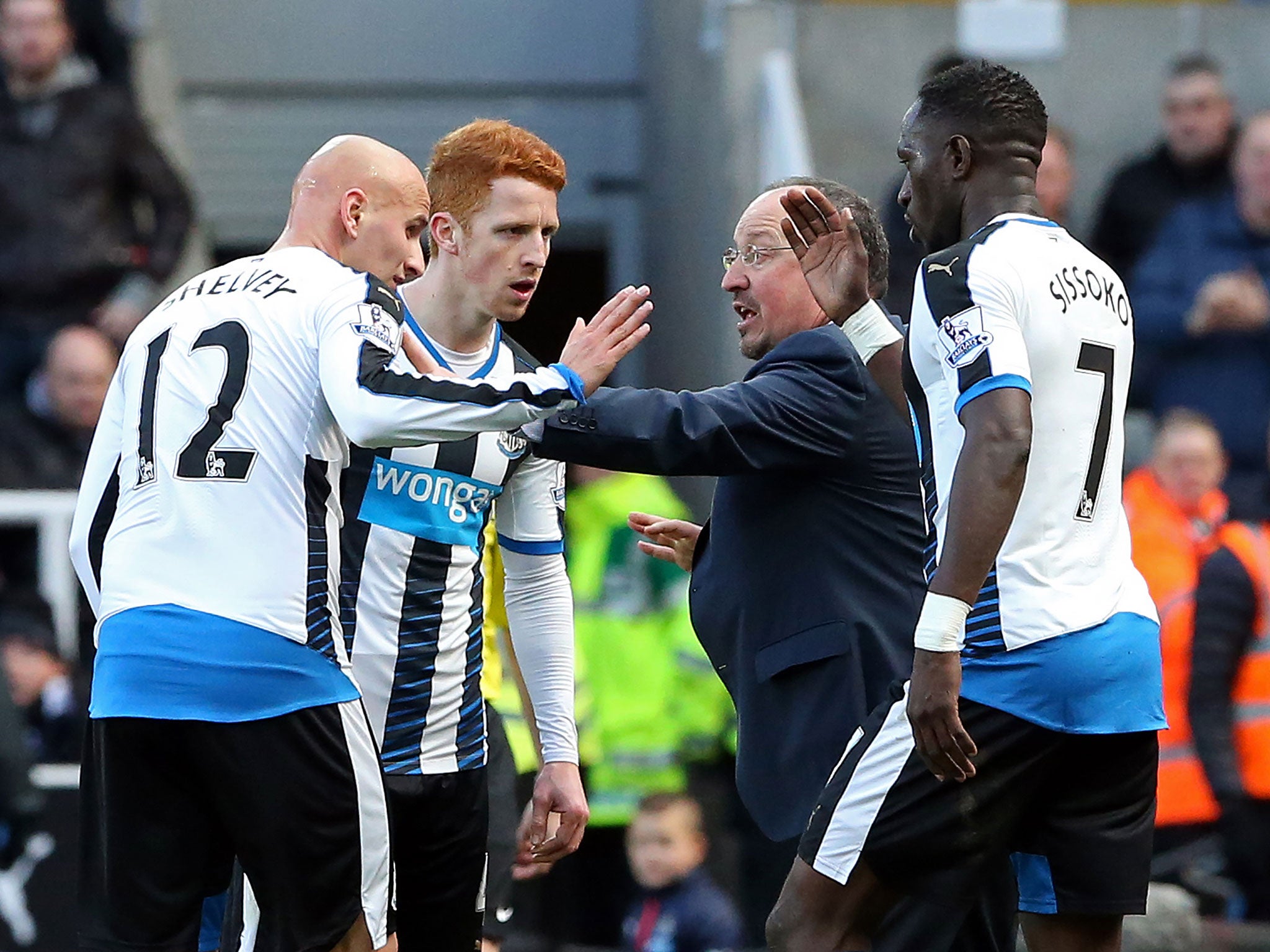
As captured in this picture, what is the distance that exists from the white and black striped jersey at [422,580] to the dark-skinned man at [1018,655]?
3.00 feet

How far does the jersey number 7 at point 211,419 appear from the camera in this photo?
3801 mm

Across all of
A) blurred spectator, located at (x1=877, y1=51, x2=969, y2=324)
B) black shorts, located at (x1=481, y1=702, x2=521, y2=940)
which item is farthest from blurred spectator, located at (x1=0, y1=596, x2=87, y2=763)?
blurred spectator, located at (x1=877, y1=51, x2=969, y2=324)

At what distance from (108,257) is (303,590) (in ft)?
20.1

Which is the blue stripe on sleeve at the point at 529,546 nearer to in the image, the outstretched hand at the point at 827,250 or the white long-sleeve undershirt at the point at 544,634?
the white long-sleeve undershirt at the point at 544,634

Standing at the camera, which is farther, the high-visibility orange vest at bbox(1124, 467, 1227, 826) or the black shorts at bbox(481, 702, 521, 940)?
the high-visibility orange vest at bbox(1124, 467, 1227, 826)

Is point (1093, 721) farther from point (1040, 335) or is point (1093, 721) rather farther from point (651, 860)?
point (651, 860)

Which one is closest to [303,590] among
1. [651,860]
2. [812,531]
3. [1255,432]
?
[812,531]

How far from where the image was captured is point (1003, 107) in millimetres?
4008

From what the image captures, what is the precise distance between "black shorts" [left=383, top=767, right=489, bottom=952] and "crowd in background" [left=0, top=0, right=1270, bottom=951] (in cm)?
214

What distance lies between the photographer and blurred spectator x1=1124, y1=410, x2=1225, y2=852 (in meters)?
7.51

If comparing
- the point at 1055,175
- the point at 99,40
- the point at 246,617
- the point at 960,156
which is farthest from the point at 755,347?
the point at 99,40

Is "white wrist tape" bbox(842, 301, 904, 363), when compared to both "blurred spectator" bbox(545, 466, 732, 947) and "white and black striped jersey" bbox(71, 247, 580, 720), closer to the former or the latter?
"white and black striped jersey" bbox(71, 247, 580, 720)

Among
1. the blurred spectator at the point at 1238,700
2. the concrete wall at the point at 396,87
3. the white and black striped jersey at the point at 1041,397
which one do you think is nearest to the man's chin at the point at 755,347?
the white and black striped jersey at the point at 1041,397

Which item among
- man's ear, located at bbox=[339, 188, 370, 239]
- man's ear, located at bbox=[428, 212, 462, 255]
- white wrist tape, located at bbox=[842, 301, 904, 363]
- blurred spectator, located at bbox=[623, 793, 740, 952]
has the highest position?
Answer: man's ear, located at bbox=[339, 188, 370, 239]
